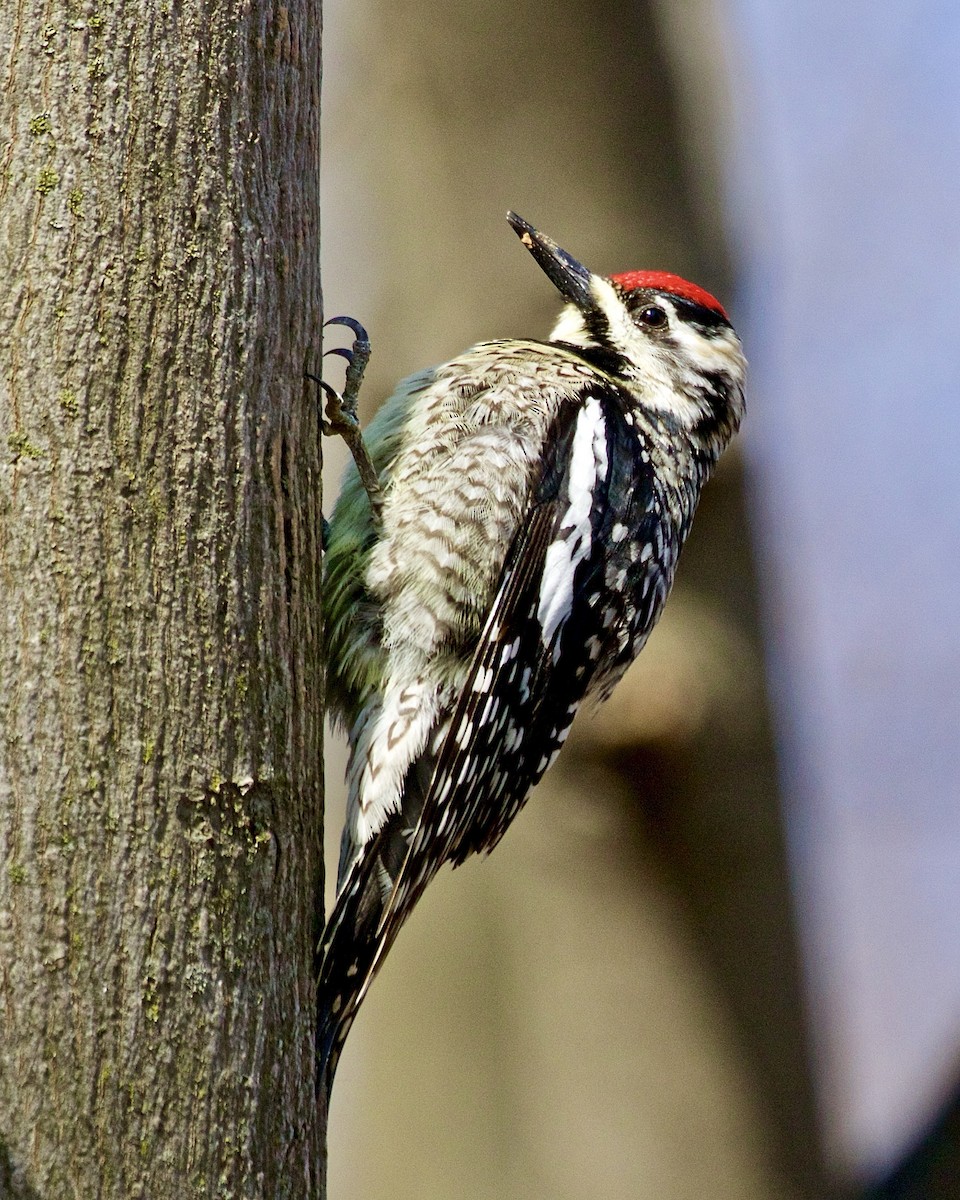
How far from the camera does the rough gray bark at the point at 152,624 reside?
179 cm

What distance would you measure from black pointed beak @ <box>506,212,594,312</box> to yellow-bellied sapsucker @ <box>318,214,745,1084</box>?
0.40 metres

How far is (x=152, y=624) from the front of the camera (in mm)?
1944

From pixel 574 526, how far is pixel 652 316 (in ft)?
3.21

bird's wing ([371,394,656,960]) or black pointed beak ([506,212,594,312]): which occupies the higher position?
black pointed beak ([506,212,594,312])

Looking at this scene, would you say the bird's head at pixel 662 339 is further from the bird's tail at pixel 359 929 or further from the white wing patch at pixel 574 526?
the bird's tail at pixel 359 929

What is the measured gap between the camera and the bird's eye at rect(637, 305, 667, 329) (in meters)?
3.86

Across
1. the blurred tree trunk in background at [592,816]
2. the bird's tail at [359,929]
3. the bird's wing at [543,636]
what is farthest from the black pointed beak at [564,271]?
the bird's tail at [359,929]

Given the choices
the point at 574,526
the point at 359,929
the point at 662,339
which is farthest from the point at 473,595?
the point at 662,339

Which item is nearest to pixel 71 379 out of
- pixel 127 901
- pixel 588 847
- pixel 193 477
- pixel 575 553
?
pixel 193 477

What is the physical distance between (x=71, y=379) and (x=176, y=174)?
15.4 inches

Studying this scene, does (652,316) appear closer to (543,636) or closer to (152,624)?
(543,636)

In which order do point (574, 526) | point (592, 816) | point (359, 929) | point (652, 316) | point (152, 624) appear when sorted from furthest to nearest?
point (592, 816) → point (652, 316) → point (574, 526) → point (359, 929) → point (152, 624)

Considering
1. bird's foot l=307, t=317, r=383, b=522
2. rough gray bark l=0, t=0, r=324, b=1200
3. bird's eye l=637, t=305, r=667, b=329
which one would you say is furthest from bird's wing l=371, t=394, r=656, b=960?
rough gray bark l=0, t=0, r=324, b=1200

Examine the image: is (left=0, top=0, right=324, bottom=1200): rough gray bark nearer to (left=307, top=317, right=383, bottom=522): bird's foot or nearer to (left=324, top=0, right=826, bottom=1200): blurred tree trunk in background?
(left=307, top=317, right=383, bottom=522): bird's foot
